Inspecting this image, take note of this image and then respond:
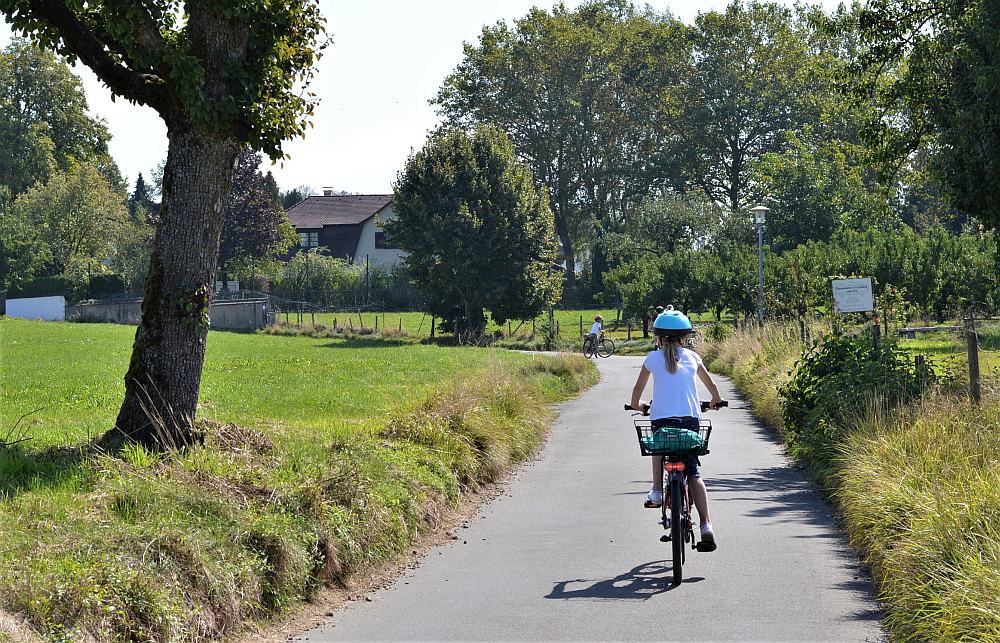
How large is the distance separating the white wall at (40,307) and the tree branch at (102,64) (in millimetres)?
56054

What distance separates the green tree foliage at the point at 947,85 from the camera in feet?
54.7

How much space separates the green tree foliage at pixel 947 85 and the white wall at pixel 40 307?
2029 inches

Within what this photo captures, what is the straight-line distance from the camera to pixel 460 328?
56.0m

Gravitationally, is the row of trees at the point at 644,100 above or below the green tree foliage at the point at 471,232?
above

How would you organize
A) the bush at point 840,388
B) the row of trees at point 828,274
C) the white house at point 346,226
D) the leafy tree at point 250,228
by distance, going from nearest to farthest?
the bush at point 840,388, the row of trees at point 828,274, the leafy tree at point 250,228, the white house at point 346,226

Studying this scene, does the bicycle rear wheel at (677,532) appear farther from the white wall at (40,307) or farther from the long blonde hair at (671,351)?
the white wall at (40,307)

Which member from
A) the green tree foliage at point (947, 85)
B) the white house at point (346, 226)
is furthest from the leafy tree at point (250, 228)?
the green tree foliage at point (947, 85)

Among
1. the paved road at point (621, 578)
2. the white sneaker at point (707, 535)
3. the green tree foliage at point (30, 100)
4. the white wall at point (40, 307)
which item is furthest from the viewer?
the green tree foliage at point (30, 100)

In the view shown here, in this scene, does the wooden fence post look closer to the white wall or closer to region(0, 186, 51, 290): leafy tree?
the white wall

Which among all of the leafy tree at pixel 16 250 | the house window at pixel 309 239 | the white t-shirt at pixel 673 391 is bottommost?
the white t-shirt at pixel 673 391

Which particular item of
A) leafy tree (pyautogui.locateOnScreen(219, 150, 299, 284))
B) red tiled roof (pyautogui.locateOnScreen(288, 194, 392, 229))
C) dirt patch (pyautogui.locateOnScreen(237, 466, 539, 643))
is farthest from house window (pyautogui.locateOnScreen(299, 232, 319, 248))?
dirt patch (pyautogui.locateOnScreen(237, 466, 539, 643))

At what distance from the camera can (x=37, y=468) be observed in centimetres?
931

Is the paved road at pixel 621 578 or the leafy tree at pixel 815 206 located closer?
the paved road at pixel 621 578

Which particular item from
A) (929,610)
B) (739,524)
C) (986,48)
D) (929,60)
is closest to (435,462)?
(739,524)
